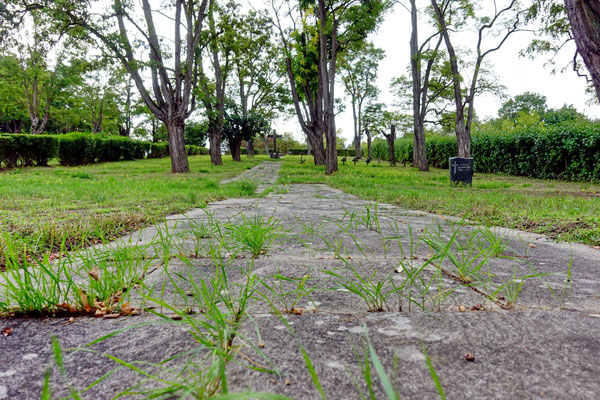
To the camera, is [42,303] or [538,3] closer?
[42,303]

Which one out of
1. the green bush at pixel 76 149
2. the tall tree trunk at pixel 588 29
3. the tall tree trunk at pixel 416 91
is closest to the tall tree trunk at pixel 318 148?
the tall tree trunk at pixel 416 91

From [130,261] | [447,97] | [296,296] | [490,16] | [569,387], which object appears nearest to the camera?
[569,387]

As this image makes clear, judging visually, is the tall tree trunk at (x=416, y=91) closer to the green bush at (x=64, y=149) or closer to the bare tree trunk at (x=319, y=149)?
the bare tree trunk at (x=319, y=149)

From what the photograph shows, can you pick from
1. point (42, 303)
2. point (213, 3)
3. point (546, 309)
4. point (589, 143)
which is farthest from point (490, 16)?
point (42, 303)

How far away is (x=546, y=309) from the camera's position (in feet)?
3.19

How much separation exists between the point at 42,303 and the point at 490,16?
1609 centimetres

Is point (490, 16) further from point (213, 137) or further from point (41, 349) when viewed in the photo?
point (41, 349)

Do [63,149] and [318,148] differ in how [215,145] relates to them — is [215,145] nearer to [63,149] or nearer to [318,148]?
[318,148]

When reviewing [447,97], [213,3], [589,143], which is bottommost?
[589,143]

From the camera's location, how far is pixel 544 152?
36.7 feet

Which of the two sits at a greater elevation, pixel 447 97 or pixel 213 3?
pixel 213 3

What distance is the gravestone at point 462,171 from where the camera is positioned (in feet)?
26.0

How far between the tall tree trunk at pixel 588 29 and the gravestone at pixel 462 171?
381 cm

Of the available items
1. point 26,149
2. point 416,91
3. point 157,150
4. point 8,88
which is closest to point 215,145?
point 26,149
